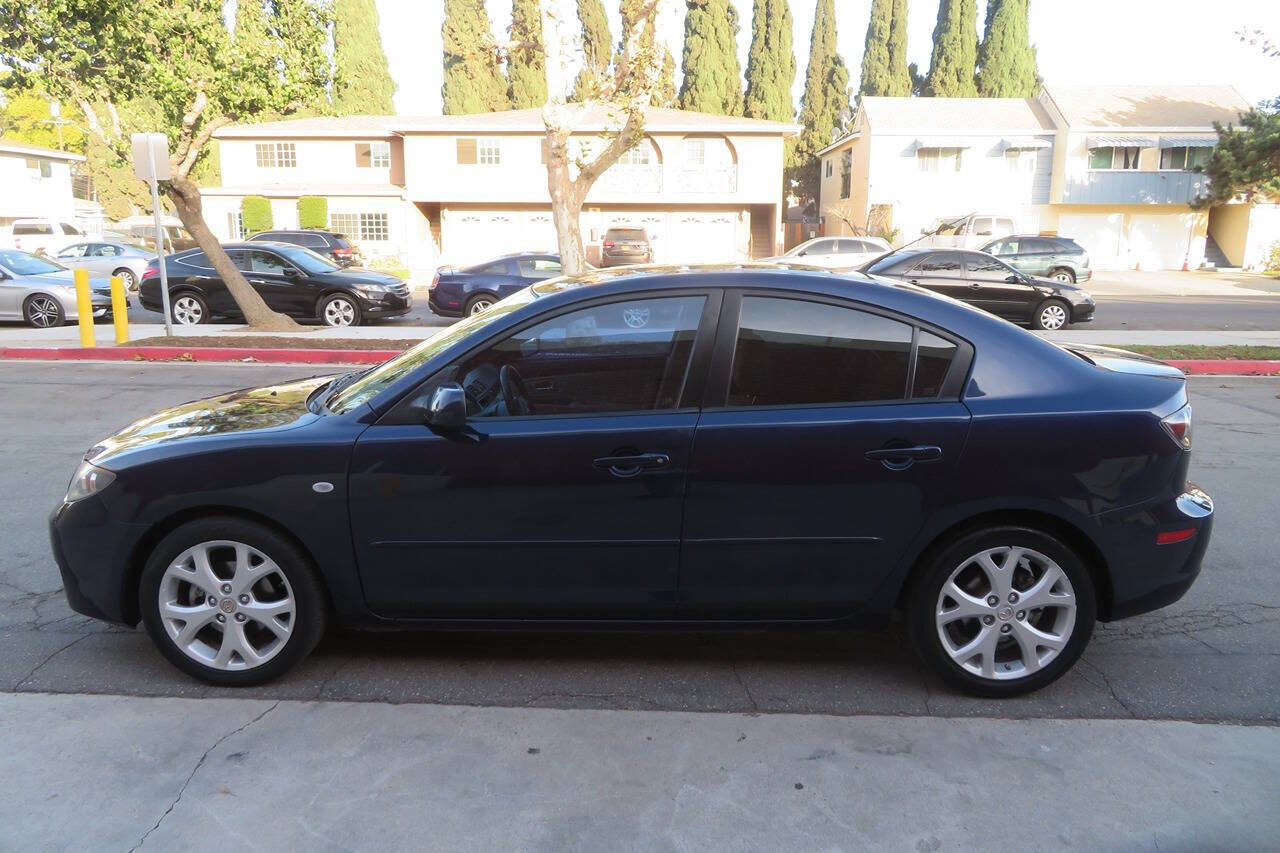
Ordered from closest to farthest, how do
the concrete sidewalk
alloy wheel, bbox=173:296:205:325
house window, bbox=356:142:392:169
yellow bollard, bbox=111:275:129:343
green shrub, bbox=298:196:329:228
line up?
1. the concrete sidewalk
2. yellow bollard, bbox=111:275:129:343
3. alloy wheel, bbox=173:296:205:325
4. green shrub, bbox=298:196:329:228
5. house window, bbox=356:142:392:169

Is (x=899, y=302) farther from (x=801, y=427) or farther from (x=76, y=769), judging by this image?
(x=76, y=769)

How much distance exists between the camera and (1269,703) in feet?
12.6

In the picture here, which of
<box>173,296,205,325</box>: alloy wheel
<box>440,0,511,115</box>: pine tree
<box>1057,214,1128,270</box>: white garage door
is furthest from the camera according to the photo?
<box>440,0,511,115</box>: pine tree

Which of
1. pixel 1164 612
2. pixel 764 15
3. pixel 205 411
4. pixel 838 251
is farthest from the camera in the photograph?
pixel 764 15

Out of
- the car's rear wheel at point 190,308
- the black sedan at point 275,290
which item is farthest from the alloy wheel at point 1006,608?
the car's rear wheel at point 190,308

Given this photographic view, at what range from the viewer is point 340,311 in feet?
59.5

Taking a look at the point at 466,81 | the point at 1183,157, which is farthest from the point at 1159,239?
the point at 466,81

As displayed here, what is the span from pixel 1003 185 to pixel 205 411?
4148cm

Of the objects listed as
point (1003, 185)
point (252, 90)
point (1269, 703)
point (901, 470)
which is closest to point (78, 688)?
point (901, 470)

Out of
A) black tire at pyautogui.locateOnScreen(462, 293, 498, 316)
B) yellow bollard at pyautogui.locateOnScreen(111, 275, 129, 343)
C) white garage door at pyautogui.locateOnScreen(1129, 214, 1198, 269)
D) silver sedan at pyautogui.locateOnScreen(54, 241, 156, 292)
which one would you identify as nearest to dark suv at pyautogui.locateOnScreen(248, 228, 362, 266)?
silver sedan at pyautogui.locateOnScreen(54, 241, 156, 292)

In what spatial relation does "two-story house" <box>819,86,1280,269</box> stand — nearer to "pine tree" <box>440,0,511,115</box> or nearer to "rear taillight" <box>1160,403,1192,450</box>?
"pine tree" <box>440,0,511,115</box>

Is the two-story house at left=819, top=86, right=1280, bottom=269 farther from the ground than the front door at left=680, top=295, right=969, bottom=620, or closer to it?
farther from the ground

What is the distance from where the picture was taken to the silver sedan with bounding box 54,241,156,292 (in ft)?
79.3

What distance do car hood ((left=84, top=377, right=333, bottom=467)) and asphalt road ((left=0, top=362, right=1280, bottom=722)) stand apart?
0.90 meters
